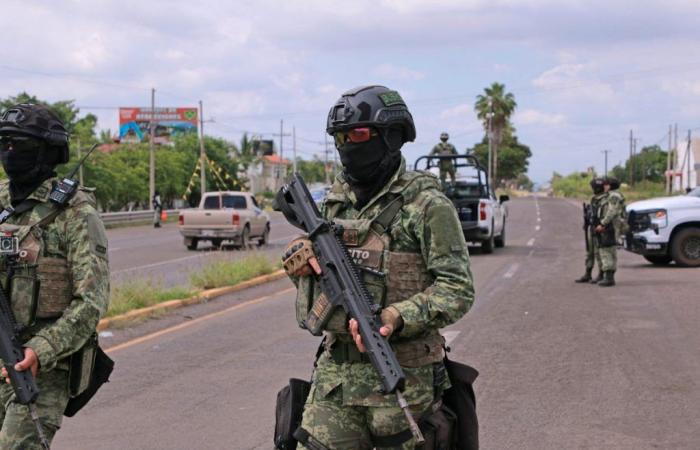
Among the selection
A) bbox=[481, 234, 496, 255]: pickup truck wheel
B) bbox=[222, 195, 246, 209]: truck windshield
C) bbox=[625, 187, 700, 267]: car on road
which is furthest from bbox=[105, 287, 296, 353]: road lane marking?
bbox=[222, 195, 246, 209]: truck windshield

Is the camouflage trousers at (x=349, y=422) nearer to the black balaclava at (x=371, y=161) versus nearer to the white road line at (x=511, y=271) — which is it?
the black balaclava at (x=371, y=161)

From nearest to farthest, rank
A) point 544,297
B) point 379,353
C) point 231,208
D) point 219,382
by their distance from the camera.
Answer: point 379,353, point 219,382, point 544,297, point 231,208

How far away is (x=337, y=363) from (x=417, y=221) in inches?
24.1

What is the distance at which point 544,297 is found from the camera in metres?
13.1

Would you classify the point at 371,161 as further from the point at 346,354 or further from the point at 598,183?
the point at 598,183

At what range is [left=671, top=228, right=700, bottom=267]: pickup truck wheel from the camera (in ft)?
56.1

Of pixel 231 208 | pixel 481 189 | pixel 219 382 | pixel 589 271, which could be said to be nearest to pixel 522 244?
pixel 481 189

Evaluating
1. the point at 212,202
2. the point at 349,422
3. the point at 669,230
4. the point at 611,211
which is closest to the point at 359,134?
the point at 349,422

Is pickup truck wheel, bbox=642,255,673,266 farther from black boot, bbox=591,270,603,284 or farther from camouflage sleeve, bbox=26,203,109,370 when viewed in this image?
camouflage sleeve, bbox=26,203,109,370

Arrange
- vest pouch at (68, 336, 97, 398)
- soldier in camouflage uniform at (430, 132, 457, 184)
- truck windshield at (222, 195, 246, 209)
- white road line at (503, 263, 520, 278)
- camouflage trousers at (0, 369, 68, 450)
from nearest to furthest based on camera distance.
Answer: camouflage trousers at (0, 369, 68, 450) → vest pouch at (68, 336, 97, 398) → white road line at (503, 263, 520, 278) → soldier in camouflage uniform at (430, 132, 457, 184) → truck windshield at (222, 195, 246, 209)

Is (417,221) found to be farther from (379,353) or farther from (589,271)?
(589,271)

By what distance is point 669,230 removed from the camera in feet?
55.9

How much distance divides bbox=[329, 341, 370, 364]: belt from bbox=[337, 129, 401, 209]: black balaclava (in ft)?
1.74

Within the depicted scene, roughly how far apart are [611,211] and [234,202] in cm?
1347
